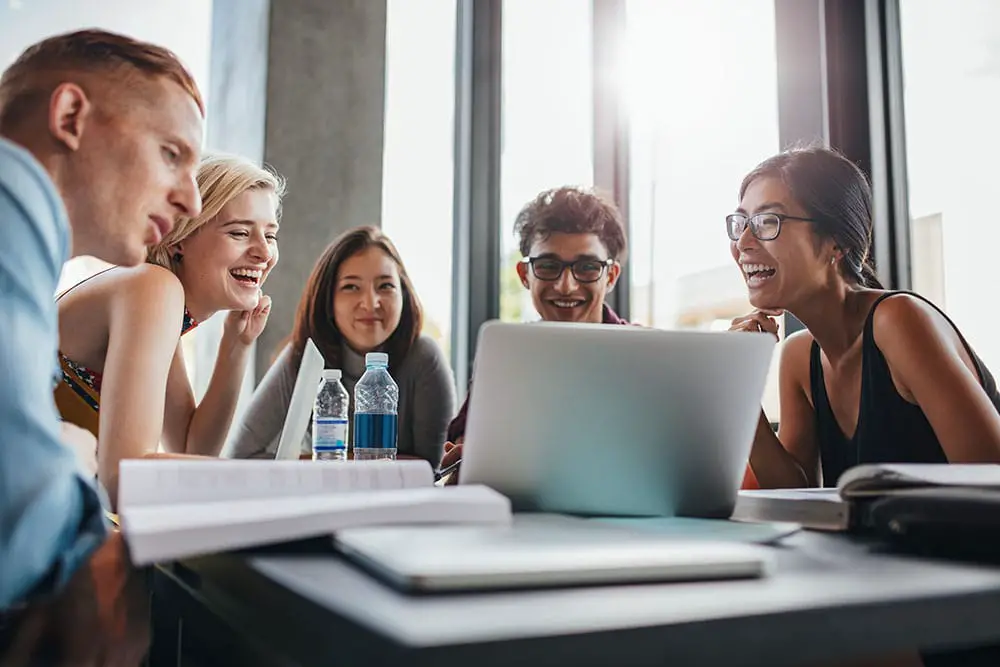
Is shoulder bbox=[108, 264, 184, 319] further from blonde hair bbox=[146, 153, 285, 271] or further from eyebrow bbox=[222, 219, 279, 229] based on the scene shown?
eyebrow bbox=[222, 219, 279, 229]

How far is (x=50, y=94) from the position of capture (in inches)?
32.8

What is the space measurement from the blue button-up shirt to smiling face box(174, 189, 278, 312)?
1.37 meters

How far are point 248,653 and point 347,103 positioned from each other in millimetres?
3266

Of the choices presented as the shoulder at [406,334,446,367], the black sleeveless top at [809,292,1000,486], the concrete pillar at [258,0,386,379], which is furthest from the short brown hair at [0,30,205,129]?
the concrete pillar at [258,0,386,379]

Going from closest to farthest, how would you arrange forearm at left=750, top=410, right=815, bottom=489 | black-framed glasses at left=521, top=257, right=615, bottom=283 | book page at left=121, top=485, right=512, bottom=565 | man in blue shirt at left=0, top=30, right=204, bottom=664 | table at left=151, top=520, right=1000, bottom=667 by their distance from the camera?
1. table at left=151, top=520, right=1000, bottom=667
2. book page at left=121, top=485, right=512, bottom=565
3. man in blue shirt at left=0, top=30, right=204, bottom=664
4. forearm at left=750, top=410, right=815, bottom=489
5. black-framed glasses at left=521, top=257, right=615, bottom=283

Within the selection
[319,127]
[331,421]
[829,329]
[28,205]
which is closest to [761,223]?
[829,329]

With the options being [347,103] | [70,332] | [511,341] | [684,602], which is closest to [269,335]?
[347,103]

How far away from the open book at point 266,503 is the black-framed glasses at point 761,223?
45.2 inches

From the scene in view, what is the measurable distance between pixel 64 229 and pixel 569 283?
169 cm

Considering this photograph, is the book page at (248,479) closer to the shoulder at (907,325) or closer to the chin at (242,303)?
the shoulder at (907,325)

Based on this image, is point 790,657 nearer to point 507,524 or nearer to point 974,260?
point 507,524

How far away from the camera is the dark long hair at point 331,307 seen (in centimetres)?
259

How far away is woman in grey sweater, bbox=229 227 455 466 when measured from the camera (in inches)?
99.4

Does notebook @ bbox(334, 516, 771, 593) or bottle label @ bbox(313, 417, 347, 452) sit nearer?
notebook @ bbox(334, 516, 771, 593)
